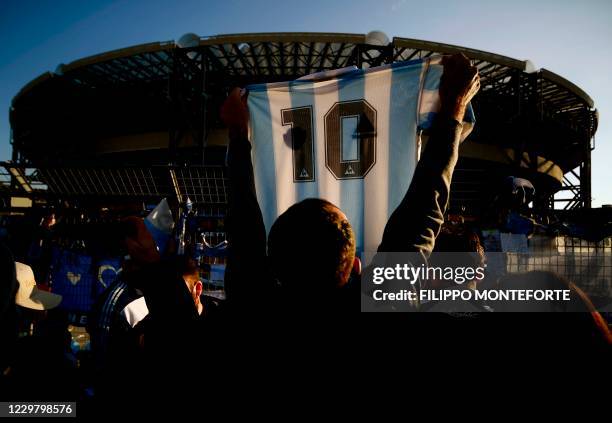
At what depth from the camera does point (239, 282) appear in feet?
4.18

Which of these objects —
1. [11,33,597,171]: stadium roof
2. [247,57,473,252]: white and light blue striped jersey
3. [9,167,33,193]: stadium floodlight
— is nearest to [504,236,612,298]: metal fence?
[247,57,473,252]: white and light blue striped jersey

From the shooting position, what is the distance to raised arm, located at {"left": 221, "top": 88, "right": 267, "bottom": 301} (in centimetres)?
128

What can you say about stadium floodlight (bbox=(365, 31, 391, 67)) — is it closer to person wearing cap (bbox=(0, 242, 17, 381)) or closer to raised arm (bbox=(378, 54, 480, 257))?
raised arm (bbox=(378, 54, 480, 257))

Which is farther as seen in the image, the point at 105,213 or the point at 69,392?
the point at 105,213

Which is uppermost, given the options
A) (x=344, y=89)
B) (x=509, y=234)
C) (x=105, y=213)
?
(x=344, y=89)

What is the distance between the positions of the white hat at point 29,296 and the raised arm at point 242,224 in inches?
81.7

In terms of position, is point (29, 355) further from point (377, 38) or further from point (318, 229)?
point (377, 38)

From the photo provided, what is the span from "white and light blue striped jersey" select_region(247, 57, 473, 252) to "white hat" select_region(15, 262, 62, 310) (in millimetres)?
1916

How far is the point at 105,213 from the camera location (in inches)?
159

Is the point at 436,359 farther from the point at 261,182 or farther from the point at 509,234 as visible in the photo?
the point at 509,234

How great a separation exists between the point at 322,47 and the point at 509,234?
1398 cm

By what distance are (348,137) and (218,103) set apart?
16.3m

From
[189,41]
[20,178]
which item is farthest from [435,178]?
[189,41]

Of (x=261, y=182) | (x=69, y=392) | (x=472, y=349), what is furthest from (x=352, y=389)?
(x=69, y=392)
